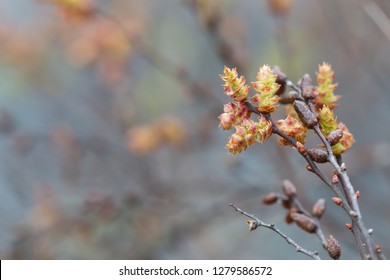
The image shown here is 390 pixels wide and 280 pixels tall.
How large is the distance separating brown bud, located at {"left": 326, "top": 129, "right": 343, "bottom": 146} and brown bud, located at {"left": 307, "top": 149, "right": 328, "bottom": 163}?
0.07 feet

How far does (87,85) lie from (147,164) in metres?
0.96

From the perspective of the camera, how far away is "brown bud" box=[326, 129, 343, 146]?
3.41ft

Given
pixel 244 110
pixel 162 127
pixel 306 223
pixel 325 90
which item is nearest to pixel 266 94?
pixel 244 110

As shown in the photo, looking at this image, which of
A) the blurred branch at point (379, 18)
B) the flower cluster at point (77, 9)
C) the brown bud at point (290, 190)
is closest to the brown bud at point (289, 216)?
the brown bud at point (290, 190)

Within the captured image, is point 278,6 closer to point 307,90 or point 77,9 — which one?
point 77,9

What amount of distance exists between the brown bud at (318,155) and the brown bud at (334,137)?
2 centimetres

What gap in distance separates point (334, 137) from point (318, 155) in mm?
42

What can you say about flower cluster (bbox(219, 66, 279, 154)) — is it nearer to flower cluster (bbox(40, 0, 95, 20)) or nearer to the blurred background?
the blurred background

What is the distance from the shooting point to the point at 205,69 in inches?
173

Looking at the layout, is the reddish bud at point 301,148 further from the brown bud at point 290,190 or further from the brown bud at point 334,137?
the brown bud at point 290,190

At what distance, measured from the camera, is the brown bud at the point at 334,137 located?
104 cm

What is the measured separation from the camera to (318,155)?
3.43 feet
